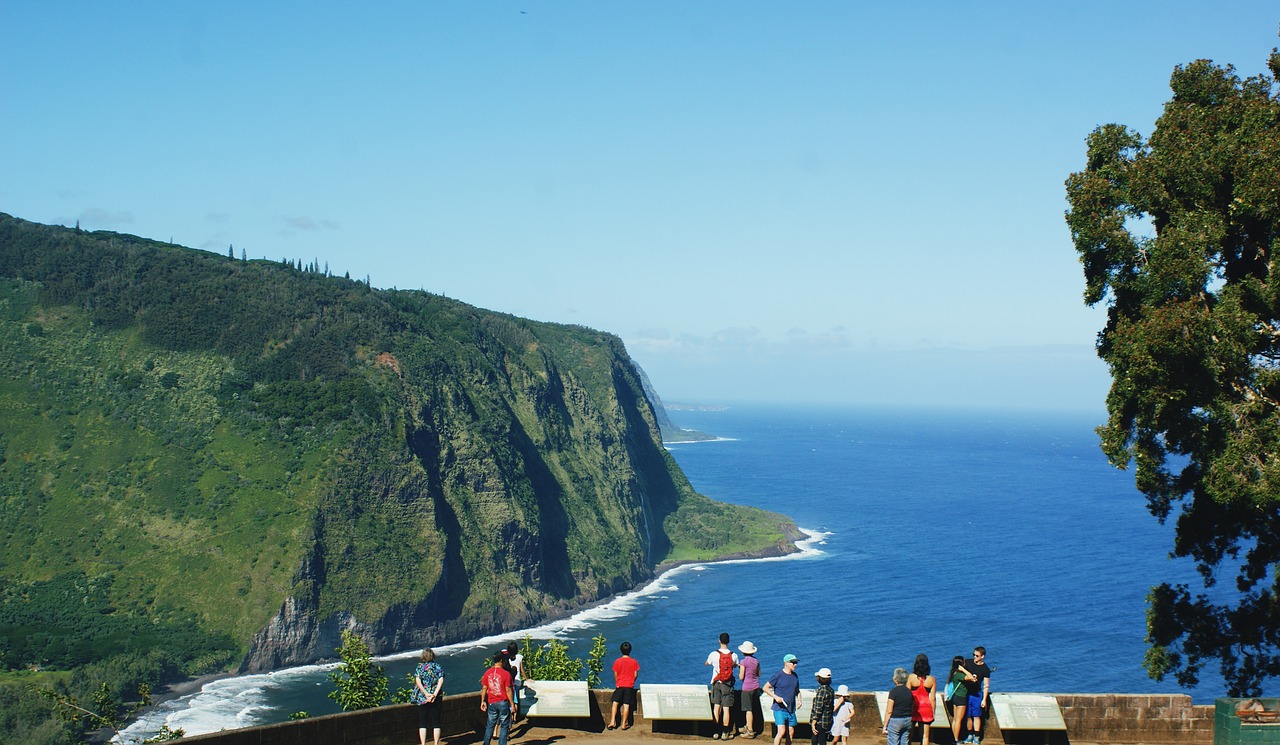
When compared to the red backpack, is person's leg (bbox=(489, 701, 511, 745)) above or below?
below

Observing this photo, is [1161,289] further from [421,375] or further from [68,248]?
[68,248]

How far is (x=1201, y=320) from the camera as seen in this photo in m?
22.5

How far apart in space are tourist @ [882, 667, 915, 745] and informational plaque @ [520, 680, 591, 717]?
7.00 metres

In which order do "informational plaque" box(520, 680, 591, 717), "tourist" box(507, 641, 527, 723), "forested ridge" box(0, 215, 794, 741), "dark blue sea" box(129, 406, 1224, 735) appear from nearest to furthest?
"tourist" box(507, 641, 527, 723) → "informational plaque" box(520, 680, 591, 717) → "dark blue sea" box(129, 406, 1224, 735) → "forested ridge" box(0, 215, 794, 741)

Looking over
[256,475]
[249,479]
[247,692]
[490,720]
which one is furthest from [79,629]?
[490,720]

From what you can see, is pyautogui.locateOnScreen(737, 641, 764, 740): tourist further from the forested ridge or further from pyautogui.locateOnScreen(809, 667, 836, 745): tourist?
the forested ridge

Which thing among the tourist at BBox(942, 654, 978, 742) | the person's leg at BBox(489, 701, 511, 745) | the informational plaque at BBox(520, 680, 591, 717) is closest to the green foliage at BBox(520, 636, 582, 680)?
the informational plaque at BBox(520, 680, 591, 717)

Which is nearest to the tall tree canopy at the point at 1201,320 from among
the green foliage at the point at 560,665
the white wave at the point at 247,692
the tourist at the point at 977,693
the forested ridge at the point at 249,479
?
the tourist at the point at 977,693

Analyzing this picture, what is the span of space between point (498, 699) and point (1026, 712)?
36.6ft

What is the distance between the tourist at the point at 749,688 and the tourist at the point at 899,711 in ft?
11.7

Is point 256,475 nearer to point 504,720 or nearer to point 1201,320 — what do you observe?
point 504,720

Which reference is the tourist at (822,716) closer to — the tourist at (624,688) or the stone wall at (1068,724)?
the stone wall at (1068,724)

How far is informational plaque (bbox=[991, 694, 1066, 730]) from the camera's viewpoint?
2359 cm

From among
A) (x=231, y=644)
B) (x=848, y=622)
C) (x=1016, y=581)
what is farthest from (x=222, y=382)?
(x=1016, y=581)
